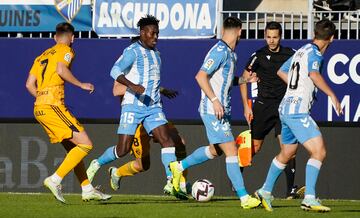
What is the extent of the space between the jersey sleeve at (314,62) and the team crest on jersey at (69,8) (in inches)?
263

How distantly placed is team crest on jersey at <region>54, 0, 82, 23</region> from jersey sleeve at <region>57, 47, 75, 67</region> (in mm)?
4558

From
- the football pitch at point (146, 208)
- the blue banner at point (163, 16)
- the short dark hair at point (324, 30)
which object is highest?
the blue banner at point (163, 16)

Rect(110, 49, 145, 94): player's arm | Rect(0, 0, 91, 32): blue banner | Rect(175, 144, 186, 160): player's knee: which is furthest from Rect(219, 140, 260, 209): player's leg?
Rect(0, 0, 91, 32): blue banner

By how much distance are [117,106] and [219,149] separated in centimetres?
450

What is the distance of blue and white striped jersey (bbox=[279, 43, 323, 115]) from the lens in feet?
44.5

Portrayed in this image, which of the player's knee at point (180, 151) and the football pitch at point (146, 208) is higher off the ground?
the player's knee at point (180, 151)

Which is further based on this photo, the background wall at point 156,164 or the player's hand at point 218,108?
the background wall at point 156,164

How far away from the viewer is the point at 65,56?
14781 millimetres

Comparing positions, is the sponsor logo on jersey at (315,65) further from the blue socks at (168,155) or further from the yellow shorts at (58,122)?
the yellow shorts at (58,122)

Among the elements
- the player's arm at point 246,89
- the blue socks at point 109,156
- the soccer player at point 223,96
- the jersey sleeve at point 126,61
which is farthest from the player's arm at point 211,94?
the blue socks at point 109,156

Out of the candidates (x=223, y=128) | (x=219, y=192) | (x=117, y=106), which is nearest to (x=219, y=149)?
(x=223, y=128)

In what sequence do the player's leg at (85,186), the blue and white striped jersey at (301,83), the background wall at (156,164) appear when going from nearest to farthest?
the blue and white striped jersey at (301,83) < the player's leg at (85,186) < the background wall at (156,164)

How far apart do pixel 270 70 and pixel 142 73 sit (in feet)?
7.77

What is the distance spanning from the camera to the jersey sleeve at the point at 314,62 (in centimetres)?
1348
